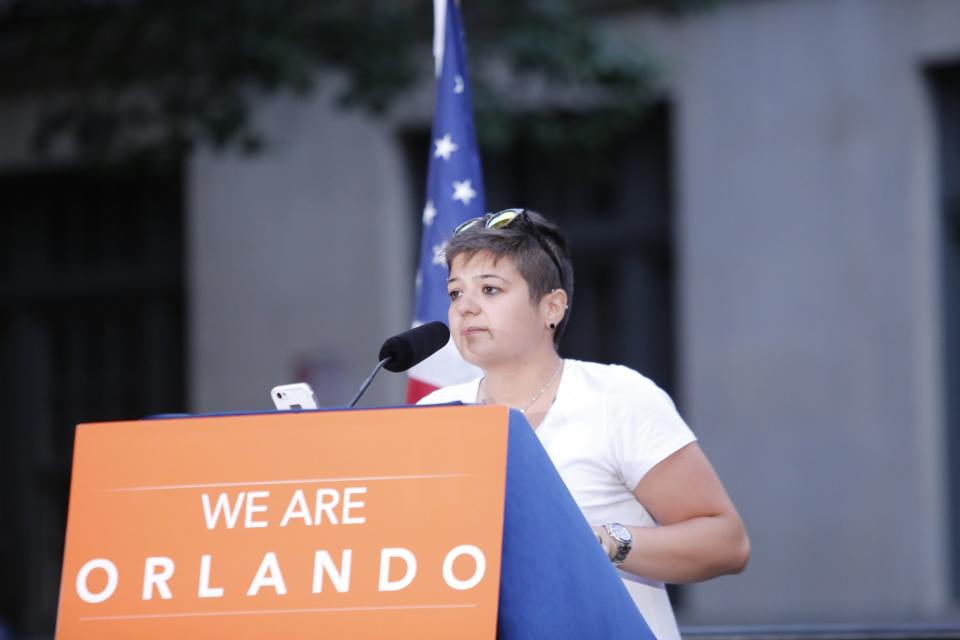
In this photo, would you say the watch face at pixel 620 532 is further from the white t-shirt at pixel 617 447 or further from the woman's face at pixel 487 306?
the woman's face at pixel 487 306

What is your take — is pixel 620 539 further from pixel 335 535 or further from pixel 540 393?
pixel 335 535

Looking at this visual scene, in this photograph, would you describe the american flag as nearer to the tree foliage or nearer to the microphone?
the microphone

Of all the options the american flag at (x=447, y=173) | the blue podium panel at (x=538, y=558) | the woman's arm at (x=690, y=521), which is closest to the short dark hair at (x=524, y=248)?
the woman's arm at (x=690, y=521)

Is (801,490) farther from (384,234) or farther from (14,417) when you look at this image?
(14,417)

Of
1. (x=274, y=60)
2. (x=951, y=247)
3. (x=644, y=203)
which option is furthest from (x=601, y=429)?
(x=644, y=203)

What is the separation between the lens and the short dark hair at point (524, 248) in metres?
3.32

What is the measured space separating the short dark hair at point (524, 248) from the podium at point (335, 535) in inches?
24.3

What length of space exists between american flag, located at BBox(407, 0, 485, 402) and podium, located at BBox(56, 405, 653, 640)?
192 cm

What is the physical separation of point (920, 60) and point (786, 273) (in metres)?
1.55

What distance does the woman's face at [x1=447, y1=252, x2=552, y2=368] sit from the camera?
3293 millimetres

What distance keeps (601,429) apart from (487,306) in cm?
33

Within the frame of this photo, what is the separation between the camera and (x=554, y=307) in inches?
135

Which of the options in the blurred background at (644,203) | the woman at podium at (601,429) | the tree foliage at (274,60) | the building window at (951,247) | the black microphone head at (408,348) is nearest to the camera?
the black microphone head at (408,348)

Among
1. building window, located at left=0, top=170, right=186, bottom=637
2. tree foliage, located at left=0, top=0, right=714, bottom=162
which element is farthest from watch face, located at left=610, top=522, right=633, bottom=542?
building window, located at left=0, top=170, right=186, bottom=637
